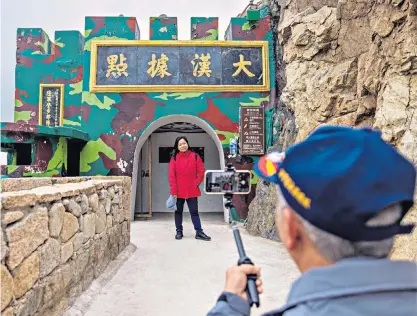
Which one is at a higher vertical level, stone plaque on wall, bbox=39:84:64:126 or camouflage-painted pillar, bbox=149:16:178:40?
camouflage-painted pillar, bbox=149:16:178:40

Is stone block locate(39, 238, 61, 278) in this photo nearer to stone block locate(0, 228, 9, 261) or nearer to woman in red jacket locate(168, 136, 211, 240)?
stone block locate(0, 228, 9, 261)

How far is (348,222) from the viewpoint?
0.61m

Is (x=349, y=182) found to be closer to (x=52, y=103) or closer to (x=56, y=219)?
(x=56, y=219)

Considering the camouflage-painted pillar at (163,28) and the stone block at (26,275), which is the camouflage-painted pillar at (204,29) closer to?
the camouflage-painted pillar at (163,28)

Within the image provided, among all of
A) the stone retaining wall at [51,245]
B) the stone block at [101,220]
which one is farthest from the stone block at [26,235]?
the stone block at [101,220]

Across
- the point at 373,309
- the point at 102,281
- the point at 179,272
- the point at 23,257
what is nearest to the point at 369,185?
the point at 373,309

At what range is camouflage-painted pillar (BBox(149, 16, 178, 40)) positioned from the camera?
24.7 ft

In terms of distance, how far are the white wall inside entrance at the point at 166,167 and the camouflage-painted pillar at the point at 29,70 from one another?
10.9 ft

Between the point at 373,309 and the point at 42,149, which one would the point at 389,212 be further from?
the point at 42,149

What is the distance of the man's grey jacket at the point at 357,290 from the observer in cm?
56

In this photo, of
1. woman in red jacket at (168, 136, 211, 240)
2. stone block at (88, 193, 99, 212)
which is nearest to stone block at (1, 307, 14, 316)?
stone block at (88, 193, 99, 212)

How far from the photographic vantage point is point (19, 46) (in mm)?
9984

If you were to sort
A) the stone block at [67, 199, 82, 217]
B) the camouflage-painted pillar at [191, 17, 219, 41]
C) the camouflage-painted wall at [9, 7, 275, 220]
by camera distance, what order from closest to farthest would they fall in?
the stone block at [67, 199, 82, 217] < the camouflage-painted wall at [9, 7, 275, 220] < the camouflage-painted pillar at [191, 17, 219, 41]

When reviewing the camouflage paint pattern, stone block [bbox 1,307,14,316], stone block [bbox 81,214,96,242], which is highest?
the camouflage paint pattern
